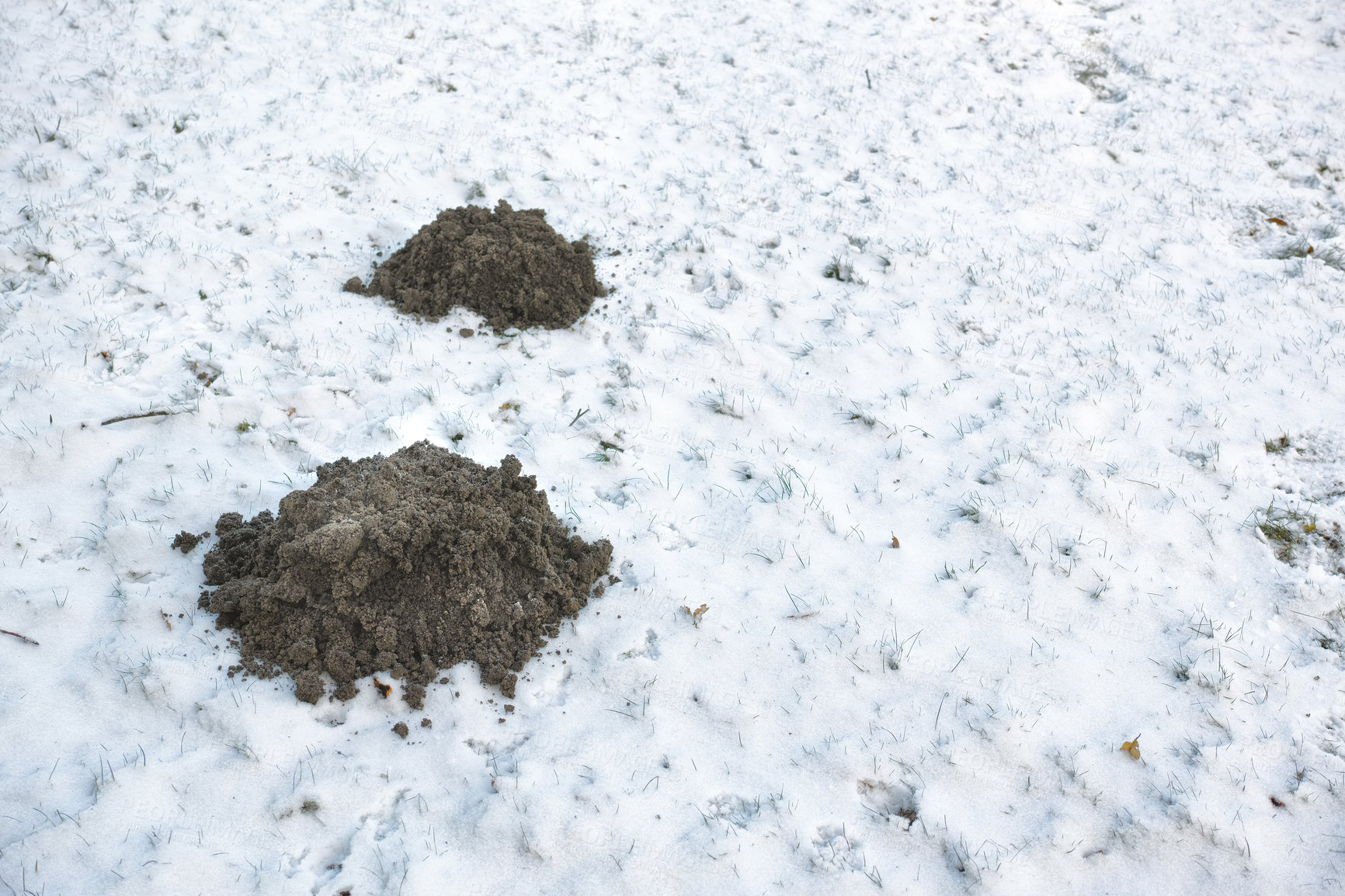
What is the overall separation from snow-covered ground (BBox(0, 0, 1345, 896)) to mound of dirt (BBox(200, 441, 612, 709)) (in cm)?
13

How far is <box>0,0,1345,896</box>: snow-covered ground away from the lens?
278 centimetres

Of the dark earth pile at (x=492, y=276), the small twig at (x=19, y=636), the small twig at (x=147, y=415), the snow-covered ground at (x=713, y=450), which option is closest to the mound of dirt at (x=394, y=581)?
the snow-covered ground at (x=713, y=450)

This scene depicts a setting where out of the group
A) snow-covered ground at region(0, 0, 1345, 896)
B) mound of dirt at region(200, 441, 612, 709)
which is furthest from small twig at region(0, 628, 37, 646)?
mound of dirt at region(200, 441, 612, 709)

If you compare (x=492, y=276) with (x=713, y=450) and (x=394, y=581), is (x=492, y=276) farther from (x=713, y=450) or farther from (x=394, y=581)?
(x=394, y=581)

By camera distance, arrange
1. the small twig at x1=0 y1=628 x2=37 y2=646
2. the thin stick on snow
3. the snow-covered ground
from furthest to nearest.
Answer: the thin stick on snow → the small twig at x1=0 y1=628 x2=37 y2=646 → the snow-covered ground

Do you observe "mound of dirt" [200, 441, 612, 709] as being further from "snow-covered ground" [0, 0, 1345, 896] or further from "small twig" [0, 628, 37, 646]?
"small twig" [0, 628, 37, 646]

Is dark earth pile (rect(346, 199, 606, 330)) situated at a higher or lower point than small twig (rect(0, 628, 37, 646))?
higher

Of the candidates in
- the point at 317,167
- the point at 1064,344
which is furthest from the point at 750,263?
the point at 317,167

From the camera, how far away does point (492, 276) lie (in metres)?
5.18

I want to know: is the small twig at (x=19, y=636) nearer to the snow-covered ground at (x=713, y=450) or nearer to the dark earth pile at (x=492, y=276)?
the snow-covered ground at (x=713, y=450)

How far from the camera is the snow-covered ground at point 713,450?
2.78 metres

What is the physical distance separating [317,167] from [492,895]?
19.5 ft

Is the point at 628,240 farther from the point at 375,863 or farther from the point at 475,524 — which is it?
the point at 375,863

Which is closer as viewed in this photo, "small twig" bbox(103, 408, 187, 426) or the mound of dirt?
the mound of dirt
